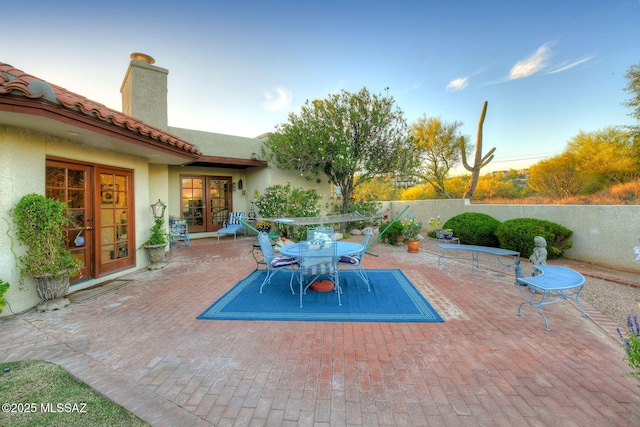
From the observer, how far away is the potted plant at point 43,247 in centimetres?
318

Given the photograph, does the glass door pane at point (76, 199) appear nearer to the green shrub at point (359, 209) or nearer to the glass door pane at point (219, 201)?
the glass door pane at point (219, 201)

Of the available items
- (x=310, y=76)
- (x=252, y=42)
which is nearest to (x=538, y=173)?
(x=310, y=76)

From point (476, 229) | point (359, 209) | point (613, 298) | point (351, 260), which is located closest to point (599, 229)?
point (476, 229)

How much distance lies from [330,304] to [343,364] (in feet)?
4.43

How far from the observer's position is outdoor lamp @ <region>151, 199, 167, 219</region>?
5.72 meters

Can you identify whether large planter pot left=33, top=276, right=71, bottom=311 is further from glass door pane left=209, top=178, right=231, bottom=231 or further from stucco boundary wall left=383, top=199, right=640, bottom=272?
stucco boundary wall left=383, top=199, right=640, bottom=272

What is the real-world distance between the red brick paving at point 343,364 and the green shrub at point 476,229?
4.18 meters

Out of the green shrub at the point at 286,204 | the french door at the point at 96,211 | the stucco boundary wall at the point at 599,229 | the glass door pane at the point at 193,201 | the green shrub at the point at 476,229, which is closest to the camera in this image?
the french door at the point at 96,211

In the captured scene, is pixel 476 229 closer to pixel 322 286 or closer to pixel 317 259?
pixel 322 286

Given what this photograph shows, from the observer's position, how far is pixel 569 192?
11.9 meters

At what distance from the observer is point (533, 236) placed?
19.6 feet

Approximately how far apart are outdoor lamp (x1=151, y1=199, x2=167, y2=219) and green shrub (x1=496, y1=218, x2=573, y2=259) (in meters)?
8.02

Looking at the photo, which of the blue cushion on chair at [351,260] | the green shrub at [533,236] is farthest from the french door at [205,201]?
the green shrub at [533,236]

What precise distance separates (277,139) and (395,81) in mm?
4381
